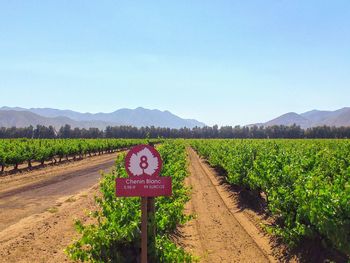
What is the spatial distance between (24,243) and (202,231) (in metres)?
5.72

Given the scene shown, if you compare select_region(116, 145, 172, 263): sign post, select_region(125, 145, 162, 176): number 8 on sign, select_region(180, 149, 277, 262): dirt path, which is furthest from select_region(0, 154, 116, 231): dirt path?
select_region(125, 145, 162, 176): number 8 on sign

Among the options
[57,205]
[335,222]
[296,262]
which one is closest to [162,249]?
[335,222]

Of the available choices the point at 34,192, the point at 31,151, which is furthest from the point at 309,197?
the point at 31,151

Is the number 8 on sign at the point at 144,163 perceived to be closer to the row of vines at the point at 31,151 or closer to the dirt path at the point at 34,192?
the dirt path at the point at 34,192

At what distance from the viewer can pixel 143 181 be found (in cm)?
671

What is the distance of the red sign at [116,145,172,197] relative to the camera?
669 centimetres

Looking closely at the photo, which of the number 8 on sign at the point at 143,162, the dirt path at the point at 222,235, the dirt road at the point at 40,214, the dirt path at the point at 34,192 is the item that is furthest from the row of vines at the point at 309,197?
the dirt path at the point at 34,192

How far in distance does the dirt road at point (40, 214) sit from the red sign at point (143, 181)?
5.02 m

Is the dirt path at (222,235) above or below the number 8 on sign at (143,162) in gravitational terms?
below

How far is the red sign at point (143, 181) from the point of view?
22.0 feet

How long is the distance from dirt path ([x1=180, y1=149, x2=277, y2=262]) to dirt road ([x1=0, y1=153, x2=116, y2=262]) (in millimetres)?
3908

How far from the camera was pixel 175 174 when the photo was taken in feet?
43.9

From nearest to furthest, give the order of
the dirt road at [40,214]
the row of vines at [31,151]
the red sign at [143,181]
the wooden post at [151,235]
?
the red sign at [143,181] → the wooden post at [151,235] → the dirt road at [40,214] → the row of vines at [31,151]

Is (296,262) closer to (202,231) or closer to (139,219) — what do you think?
(202,231)
